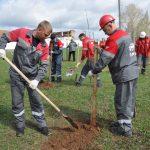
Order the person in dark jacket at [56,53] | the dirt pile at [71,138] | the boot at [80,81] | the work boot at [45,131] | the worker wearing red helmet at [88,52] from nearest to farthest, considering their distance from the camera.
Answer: the dirt pile at [71,138]
the work boot at [45,131]
the worker wearing red helmet at [88,52]
the boot at [80,81]
the person in dark jacket at [56,53]

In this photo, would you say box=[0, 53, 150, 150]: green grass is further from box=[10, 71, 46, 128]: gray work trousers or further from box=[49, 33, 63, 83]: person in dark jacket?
box=[49, 33, 63, 83]: person in dark jacket

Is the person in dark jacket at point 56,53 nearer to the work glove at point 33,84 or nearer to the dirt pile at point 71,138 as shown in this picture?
the dirt pile at point 71,138

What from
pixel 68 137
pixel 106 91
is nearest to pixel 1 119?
pixel 68 137

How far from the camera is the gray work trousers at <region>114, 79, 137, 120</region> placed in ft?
23.9

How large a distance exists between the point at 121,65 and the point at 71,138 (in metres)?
1.73

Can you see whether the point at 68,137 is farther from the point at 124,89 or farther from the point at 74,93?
the point at 74,93

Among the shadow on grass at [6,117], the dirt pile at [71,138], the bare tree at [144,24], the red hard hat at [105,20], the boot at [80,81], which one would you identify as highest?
the bare tree at [144,24]

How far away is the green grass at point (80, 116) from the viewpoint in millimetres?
7035

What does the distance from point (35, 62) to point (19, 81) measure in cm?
50

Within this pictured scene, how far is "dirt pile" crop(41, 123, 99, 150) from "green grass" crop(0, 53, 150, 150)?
0.43 feet

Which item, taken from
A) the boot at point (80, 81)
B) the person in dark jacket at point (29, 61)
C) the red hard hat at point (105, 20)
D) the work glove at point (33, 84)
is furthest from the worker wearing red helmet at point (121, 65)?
the boot at point (80, 81)

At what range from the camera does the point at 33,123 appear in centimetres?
837

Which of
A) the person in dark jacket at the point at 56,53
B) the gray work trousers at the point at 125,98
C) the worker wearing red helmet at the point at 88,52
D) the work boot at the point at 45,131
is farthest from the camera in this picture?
the person in dark jacket at the point at 56,53

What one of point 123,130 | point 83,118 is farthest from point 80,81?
point 123,130
